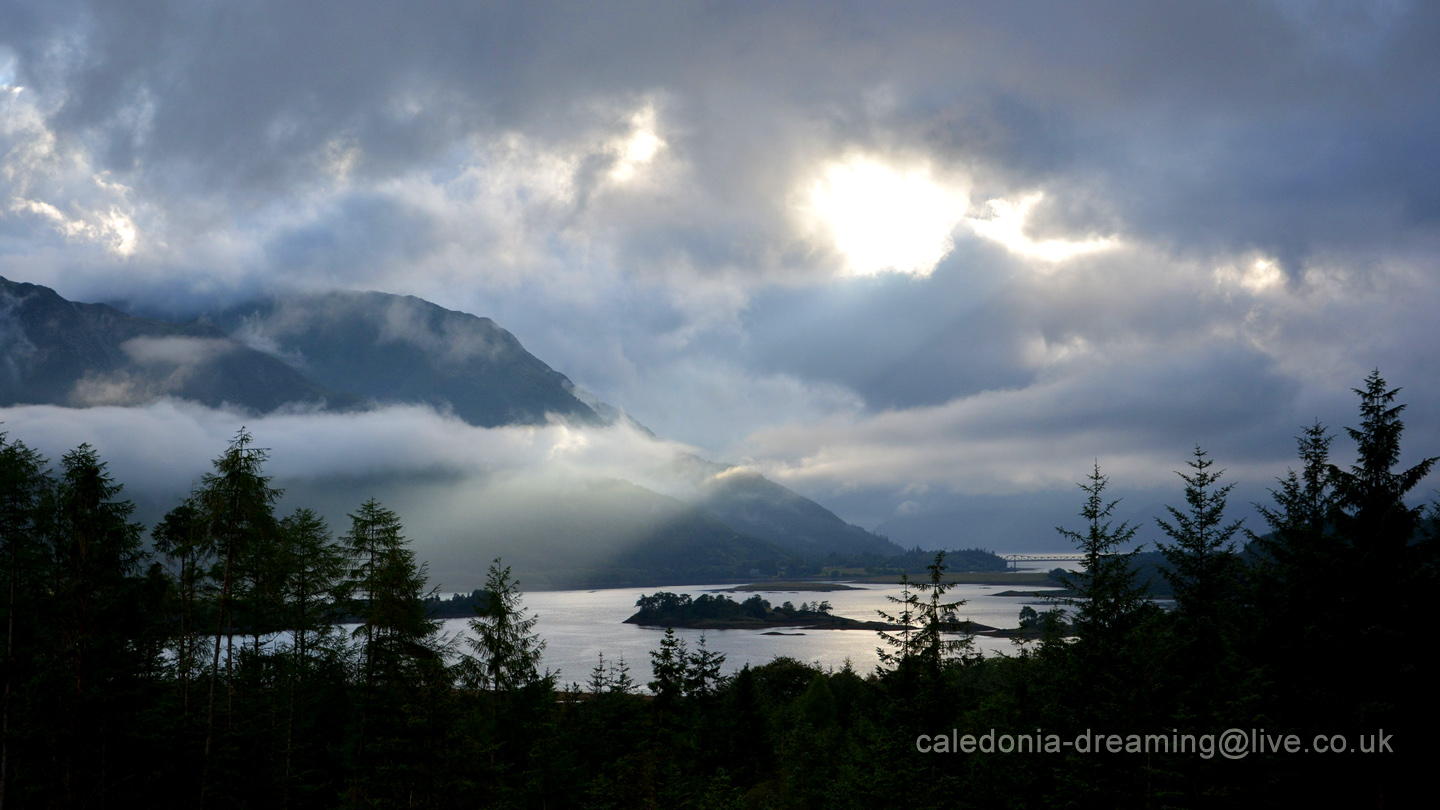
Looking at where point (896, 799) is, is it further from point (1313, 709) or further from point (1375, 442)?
point (1375, 442)

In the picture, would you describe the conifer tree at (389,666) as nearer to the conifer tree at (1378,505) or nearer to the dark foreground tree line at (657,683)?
the dark foreground tree line at (657,683)

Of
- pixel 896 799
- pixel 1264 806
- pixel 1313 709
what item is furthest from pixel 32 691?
pixel 1313 709

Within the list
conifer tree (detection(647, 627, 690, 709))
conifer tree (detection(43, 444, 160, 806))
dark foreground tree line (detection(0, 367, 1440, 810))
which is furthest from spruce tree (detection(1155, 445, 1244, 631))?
conifer tree (detection(43, 444, 160, 806))

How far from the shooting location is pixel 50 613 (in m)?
33.8

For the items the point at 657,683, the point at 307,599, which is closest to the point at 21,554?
the point at 307,599

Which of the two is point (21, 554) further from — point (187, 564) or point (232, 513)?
point (232, 513)

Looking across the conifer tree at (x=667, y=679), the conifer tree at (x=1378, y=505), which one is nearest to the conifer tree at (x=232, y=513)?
the conifer tree at (x=667, y=679)

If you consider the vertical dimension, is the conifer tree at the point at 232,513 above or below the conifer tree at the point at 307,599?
above

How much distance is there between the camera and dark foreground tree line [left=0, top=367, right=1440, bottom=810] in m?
25.8

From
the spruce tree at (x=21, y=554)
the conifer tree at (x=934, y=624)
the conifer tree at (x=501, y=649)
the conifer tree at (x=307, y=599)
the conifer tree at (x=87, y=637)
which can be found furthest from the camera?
the conifer tree at (x=501, y=649)

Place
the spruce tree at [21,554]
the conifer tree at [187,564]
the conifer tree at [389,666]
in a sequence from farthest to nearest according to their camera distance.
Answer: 1. the conifer tree at [187,564]
2. the spruce tree at [21,554]
3. the conifer tree at [389,666]

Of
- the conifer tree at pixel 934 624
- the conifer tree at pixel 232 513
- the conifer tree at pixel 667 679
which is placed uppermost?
the conifer tree at pixel 232 513

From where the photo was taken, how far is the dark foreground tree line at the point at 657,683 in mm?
25828

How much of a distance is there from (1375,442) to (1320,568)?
476cm
